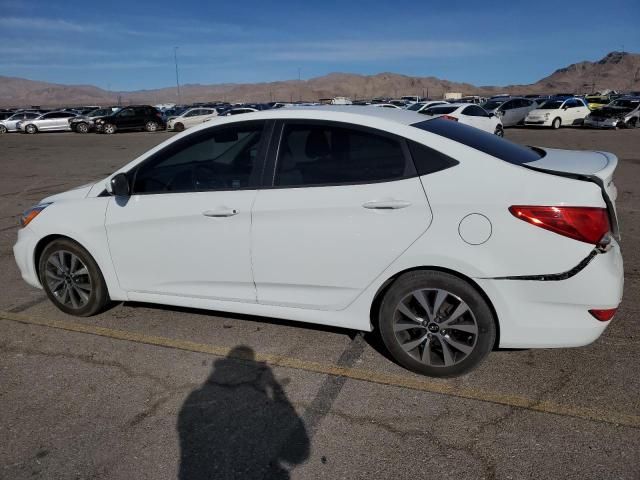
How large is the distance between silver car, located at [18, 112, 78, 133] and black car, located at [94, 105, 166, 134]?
3.98 metres

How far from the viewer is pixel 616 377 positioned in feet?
10.6

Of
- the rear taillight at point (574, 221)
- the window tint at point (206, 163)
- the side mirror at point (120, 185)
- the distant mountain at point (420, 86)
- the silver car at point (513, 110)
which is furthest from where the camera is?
the distant mountain at point (420, 86)

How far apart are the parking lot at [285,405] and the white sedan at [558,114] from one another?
25.0 m

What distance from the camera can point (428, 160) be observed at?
3125 millimetres

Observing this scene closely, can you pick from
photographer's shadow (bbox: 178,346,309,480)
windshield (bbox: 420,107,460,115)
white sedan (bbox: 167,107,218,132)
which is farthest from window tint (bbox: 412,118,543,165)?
white sedan (bbox: 167,107,218,132)

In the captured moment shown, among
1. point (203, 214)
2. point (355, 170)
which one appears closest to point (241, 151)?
point (203, 214)

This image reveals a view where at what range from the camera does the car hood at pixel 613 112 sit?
85.2 ft

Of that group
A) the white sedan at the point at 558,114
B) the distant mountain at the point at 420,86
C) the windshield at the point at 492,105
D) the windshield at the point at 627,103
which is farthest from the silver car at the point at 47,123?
the distant mountain at the point at 420,86

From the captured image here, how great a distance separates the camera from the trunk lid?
296cm

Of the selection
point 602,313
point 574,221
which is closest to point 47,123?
point 574,221

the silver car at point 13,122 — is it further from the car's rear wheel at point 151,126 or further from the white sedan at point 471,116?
the white sedan at point 471,116

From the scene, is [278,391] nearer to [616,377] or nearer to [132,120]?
[616,377]

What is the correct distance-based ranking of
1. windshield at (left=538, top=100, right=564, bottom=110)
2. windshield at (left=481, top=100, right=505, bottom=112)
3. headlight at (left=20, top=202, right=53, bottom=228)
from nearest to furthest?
headlight at (left=20, top=202, right=53, bottom=228)
windshield at (left=538, top=100, right=564, bottom=110)
windshield at (left=481, top=100, right=505, bottom=112)

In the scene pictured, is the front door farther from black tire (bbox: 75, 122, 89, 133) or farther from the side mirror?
black tire (bbox: 75, 122, 89, 133)
